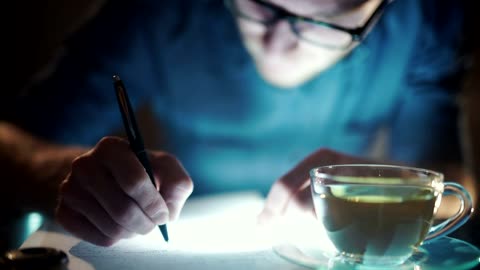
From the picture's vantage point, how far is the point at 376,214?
46 centimetres

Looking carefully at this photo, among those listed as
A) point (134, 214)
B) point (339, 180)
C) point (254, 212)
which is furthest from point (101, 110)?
point (339, 180)

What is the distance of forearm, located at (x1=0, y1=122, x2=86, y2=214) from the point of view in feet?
2.64

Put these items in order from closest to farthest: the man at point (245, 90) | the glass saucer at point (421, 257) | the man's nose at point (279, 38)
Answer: the glass saucer at point (421, 257) < the man's nose at point (279, 38) < the man at point (245, 90)

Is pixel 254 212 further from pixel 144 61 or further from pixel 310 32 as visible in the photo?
pixel 144 61

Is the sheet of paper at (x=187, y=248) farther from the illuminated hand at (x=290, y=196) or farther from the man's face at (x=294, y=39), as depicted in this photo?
the man's face at (x=294, y=39)

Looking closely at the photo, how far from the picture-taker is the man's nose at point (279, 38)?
955mm

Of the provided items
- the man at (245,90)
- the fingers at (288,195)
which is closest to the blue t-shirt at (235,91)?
the man at (245,90)

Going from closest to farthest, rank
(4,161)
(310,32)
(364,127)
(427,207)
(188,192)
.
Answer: (427,207) < (188,192) < (310,32) < (4,161) < (364,127)

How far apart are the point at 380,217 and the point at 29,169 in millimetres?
745

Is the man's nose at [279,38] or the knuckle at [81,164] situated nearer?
the knuckle at [81,164]

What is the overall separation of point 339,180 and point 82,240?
28cm

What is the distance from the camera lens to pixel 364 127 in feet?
4.38

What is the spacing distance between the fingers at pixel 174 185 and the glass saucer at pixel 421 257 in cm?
14

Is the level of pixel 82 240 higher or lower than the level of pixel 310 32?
lower
